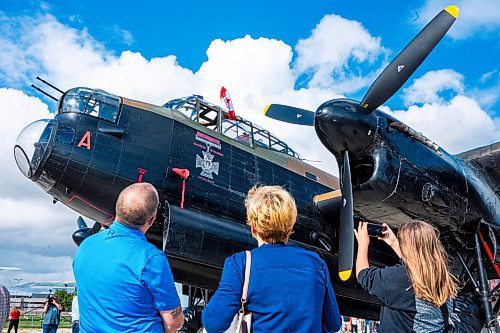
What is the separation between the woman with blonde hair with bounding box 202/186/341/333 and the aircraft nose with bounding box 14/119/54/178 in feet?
19.6

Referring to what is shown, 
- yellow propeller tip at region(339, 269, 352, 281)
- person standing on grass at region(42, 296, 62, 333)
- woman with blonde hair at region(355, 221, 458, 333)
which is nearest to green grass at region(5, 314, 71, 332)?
person standing on grass at region(42, 296, 62, 333)

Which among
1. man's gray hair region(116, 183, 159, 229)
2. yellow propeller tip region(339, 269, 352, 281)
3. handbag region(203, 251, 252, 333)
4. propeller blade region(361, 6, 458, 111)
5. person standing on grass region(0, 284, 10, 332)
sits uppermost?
propeller blade region(361, 6, 458, 111)

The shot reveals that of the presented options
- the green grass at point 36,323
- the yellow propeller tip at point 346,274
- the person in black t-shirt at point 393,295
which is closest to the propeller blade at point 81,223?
the yellow propeller tip at point 346,274

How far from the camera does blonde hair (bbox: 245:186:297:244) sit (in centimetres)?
254

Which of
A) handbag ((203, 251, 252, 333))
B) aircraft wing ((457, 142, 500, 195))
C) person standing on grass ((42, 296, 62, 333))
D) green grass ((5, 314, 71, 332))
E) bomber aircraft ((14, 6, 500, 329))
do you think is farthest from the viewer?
green grass ((5, 314, 71, 332))

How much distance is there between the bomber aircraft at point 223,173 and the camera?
7.70 metres

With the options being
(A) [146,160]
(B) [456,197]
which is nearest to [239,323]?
(A) [146,160]

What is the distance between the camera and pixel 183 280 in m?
8.55

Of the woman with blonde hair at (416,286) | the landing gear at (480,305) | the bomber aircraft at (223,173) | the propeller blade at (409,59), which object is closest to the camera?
the woman with blonde hair at (416,286)

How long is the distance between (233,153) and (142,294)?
284 inches

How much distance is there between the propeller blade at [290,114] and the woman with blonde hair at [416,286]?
6913 millimetres

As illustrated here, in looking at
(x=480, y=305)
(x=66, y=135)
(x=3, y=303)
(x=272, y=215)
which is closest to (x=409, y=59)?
(x=480, y=305)

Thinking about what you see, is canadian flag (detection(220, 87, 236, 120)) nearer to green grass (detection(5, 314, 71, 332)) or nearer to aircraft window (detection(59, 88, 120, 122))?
aircraft window (detection(59, 88, 120, 122))

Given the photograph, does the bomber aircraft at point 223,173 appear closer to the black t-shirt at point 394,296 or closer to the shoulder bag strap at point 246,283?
the black t-shirt at point 394,296
